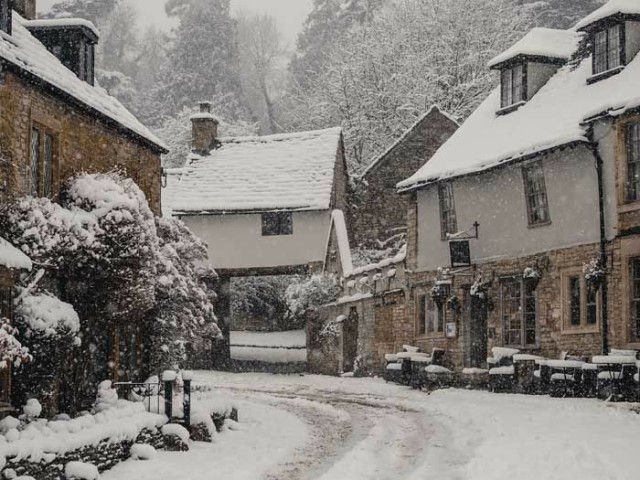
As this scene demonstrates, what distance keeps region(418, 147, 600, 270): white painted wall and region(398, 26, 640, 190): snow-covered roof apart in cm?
59

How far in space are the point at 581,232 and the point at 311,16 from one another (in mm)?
43544

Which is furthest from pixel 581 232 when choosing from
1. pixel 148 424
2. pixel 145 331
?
pixel 148 424

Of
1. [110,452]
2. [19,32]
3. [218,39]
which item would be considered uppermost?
[218,39]

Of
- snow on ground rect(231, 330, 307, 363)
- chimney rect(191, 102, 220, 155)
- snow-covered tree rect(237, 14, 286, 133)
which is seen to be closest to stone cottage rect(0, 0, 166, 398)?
chimney rect(191, 102, 220, 155)

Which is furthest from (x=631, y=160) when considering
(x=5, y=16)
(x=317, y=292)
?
(x=317, y=292)

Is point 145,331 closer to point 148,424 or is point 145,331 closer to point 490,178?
point 148,424

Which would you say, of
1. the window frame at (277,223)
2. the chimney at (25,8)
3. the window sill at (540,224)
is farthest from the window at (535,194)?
the window frame at (277,223)

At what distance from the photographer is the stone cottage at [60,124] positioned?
16.5m

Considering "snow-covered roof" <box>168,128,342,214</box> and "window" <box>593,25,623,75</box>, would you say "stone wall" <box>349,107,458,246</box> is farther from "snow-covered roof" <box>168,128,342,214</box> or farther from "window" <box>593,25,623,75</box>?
"window" <box>593,25,623,75</box>

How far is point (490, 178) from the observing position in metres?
26.7

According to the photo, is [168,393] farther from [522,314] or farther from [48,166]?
[522,314]

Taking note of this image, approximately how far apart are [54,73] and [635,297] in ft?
42.2

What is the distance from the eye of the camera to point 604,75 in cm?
2400

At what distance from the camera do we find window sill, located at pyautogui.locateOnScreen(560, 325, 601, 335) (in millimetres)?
22141
